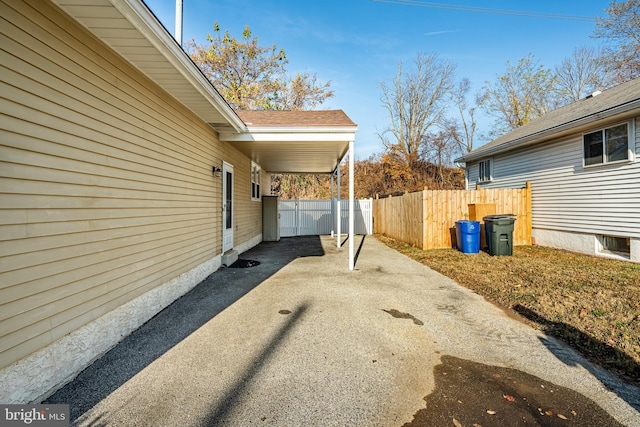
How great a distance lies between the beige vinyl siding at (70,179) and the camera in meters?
1.98

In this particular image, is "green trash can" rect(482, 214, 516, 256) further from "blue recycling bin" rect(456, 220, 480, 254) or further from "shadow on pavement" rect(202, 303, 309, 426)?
"shadow on pavement" rect(202, 303, 309, 426)

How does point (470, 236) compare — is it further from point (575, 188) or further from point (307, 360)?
point (307, 360)

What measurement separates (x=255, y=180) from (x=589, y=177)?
9881 millimetres

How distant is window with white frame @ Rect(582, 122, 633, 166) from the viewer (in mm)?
6656

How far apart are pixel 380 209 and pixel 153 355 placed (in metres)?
12.2

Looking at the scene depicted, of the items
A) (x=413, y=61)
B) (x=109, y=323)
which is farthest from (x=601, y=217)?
(x=413, y=61)

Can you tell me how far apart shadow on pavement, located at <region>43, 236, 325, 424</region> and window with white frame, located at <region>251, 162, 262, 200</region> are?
4351mm

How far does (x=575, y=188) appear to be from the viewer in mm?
7934

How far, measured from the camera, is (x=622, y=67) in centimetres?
1419

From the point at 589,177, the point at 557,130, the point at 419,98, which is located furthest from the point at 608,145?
the point at 419,98

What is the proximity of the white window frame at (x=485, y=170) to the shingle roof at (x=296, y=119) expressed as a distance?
759 centimetres

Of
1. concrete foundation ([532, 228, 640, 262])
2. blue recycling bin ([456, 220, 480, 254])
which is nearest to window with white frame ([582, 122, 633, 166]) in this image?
concrete foundation ([532, 228, 640, 262])

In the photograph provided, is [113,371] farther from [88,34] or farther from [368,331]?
[88,34]

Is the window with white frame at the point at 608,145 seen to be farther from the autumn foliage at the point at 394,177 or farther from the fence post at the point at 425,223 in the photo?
the autumn foliage at the point at 394,177
